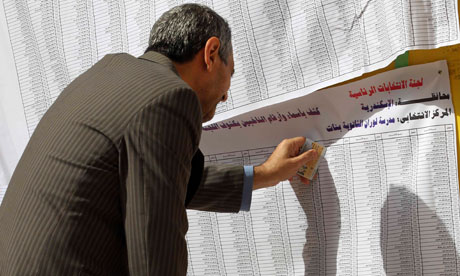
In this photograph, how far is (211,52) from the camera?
1.09 m

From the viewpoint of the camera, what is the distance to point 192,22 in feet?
3.51

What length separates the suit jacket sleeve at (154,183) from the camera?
0.83 meters

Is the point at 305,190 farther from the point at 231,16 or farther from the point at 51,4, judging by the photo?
the point at 51,4

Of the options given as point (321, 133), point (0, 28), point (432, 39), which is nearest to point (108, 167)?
point (321, 133)

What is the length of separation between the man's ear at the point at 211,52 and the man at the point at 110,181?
0.12 m

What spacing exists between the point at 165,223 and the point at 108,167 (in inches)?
5.1

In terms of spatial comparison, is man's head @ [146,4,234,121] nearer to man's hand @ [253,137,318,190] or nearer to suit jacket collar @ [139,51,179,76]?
suit jacket collar @ [139,51,179,76]

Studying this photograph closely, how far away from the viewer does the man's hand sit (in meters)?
1.31

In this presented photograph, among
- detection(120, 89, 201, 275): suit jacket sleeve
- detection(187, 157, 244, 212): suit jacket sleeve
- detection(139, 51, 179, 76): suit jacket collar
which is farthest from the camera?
detection(187, 157, 244, 212): suit jacket sleeve

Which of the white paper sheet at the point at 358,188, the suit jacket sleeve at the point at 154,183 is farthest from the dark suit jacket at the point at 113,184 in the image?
the white paper sheet at the point at 358,188

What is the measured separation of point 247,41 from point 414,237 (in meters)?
0.64

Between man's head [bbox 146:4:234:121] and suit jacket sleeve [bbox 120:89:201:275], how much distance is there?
0.72 feet

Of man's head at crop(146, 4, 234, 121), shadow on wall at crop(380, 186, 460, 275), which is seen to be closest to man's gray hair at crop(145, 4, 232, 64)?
man's head at crop(146, 4, 234, 121)

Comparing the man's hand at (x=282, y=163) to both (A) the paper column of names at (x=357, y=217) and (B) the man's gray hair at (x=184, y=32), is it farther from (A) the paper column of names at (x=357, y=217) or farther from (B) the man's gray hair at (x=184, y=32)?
(B) the man's gray hair at (x=184, y=32)
